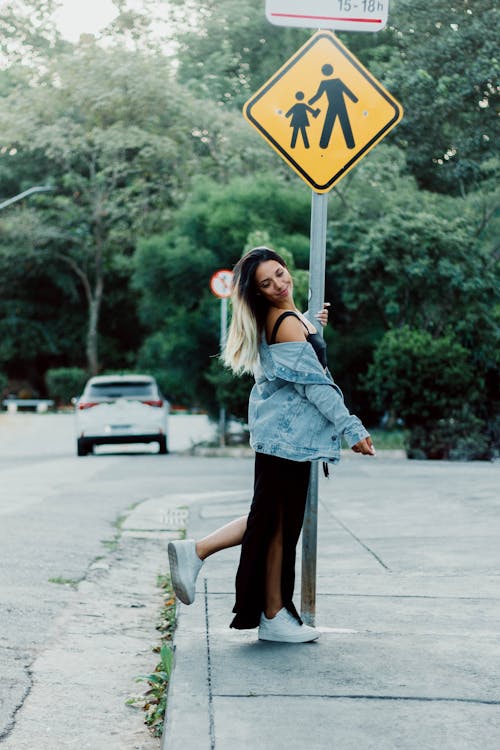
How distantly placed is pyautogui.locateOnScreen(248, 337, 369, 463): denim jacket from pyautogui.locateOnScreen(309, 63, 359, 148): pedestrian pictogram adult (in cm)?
110

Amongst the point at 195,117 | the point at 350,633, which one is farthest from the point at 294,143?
the point at 195,117

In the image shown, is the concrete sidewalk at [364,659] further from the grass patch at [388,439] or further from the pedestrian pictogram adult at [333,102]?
the grass patch at [388,439]

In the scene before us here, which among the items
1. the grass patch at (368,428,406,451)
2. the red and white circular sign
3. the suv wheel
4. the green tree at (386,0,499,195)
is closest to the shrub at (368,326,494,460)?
the grass patch at (368,428,406,451)

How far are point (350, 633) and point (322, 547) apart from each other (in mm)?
2934

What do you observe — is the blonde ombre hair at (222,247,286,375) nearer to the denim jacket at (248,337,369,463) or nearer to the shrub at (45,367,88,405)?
the denim jacket at (248,337,369,463)

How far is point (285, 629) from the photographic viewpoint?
5055 millimetres

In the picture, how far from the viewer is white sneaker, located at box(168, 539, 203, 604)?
5215mm

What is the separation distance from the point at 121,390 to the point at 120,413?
0.53m

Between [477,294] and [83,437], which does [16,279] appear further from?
[477,294]

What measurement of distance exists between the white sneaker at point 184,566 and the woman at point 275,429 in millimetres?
275

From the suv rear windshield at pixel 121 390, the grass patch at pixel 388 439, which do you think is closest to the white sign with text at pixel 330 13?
the grass patch at pixel 388 439

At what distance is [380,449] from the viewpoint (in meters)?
19.9

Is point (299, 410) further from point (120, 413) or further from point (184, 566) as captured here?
point (120, 413)

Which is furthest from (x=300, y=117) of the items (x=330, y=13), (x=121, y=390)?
(x=121, y=390)
